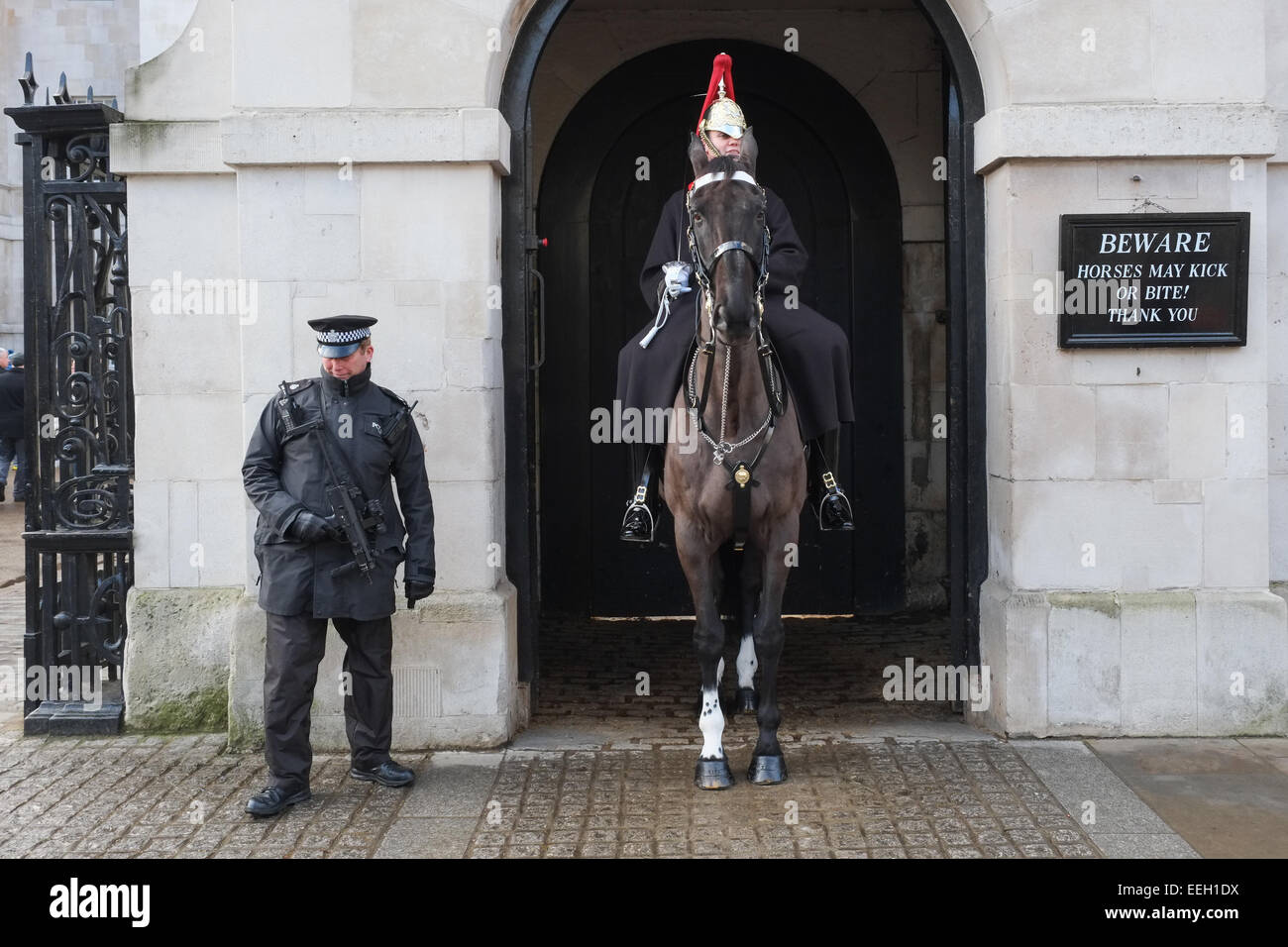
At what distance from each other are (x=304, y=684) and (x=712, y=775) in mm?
1878

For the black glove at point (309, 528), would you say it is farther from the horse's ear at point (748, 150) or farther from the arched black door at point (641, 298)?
the arched black door at point (641, 298)

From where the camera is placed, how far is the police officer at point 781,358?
21.2 ft

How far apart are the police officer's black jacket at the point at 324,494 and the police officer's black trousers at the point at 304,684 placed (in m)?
0.13

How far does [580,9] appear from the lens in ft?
32.6

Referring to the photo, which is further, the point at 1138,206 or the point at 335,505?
the point at 1138,206

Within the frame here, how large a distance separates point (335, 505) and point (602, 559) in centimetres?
465

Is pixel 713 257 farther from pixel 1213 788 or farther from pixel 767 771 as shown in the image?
→ pixel 1213 788

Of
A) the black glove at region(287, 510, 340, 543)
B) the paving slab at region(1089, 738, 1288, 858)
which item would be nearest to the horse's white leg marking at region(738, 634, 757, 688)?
the paving slab at region(1089, 738, 1288, 858)

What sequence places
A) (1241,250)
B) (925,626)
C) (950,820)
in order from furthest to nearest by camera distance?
1. (925,626)
2. (1241,250)
3. (950,820)

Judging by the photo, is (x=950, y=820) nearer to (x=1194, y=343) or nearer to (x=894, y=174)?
(x=1194, y=343)

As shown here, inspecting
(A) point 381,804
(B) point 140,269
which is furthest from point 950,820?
(B) point 140,269

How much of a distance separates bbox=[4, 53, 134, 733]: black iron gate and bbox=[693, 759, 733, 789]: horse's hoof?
127 inches

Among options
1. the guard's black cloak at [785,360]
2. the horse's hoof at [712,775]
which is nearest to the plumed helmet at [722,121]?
the guard's black cloak at [785,360]

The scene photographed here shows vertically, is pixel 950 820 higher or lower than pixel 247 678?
lower
